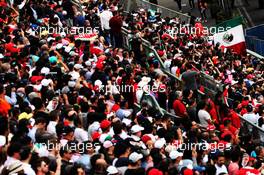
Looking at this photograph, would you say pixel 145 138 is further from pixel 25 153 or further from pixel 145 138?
pixel 25 153

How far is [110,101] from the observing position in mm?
16594

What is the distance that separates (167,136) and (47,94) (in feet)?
9.48

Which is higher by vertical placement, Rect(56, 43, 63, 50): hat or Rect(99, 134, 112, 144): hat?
Rect(56, 43, 63, 50): hat

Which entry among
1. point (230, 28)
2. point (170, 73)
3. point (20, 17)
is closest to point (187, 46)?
point (230, 28)

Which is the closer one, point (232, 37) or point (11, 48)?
point (11, 48)

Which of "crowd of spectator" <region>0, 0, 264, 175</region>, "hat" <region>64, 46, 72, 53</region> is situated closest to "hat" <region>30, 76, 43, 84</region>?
"crowd of spectator" <region>0, 0, 264, 175</region>

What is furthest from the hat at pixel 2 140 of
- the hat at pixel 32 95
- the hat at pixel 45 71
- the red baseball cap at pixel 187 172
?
the hat at pixel 45 71

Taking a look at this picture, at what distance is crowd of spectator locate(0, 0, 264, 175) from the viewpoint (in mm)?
12211

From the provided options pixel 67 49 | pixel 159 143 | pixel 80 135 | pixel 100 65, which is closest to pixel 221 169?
pixel 159 143

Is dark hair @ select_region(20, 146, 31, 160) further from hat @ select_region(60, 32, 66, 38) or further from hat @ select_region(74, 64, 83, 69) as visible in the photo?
hat @ select_region(60, 32, 66, 38)

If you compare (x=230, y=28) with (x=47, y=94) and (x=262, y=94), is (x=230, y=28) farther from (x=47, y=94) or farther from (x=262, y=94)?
(x=47, y=94)

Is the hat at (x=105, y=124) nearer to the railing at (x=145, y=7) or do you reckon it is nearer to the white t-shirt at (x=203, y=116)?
the white t-shirt at (x=203, y=116)

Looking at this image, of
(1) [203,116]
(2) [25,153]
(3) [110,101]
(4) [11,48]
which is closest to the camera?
(2) [25,153]

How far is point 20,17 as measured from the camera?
23.2 meters
